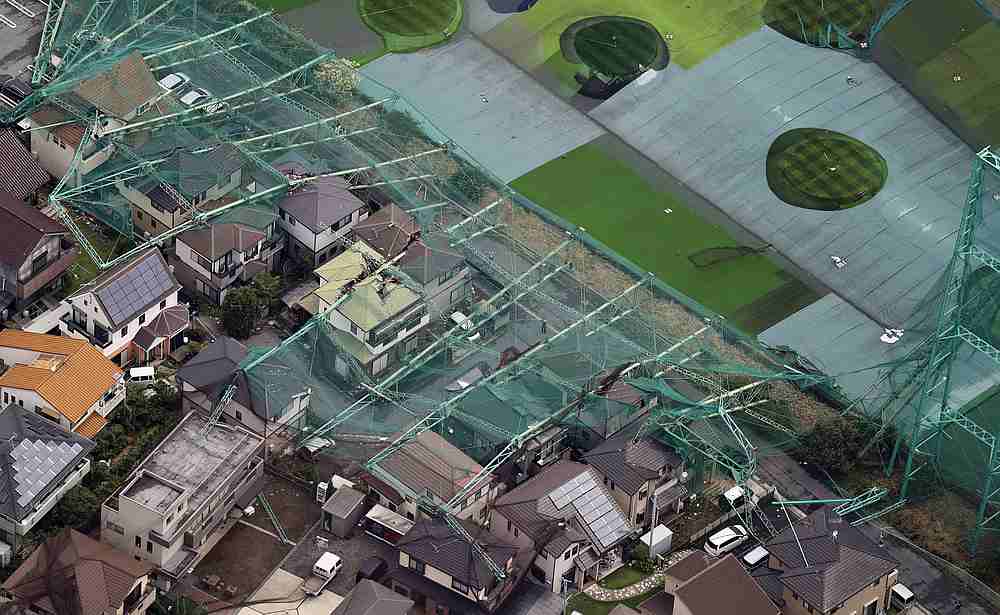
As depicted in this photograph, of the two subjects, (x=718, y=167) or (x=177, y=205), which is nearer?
(x=177, y=205)

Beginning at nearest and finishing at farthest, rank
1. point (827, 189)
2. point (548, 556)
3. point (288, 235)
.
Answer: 1. point (548, 556)
2. point (288, 235)
3. point (827, 189)

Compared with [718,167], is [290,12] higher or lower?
higher

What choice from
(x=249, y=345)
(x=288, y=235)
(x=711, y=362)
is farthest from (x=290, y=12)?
(x=711, y=362)

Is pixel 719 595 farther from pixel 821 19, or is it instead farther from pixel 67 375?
pixel 821 19

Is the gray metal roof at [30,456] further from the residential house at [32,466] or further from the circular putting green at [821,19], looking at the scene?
the circular putting green at [821,19]

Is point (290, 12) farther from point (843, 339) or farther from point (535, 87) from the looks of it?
point (843, 339)

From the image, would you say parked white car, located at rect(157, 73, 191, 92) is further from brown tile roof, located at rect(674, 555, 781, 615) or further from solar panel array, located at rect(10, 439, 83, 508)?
brown tile roof, located at rect(674, 555, 781, 615)
